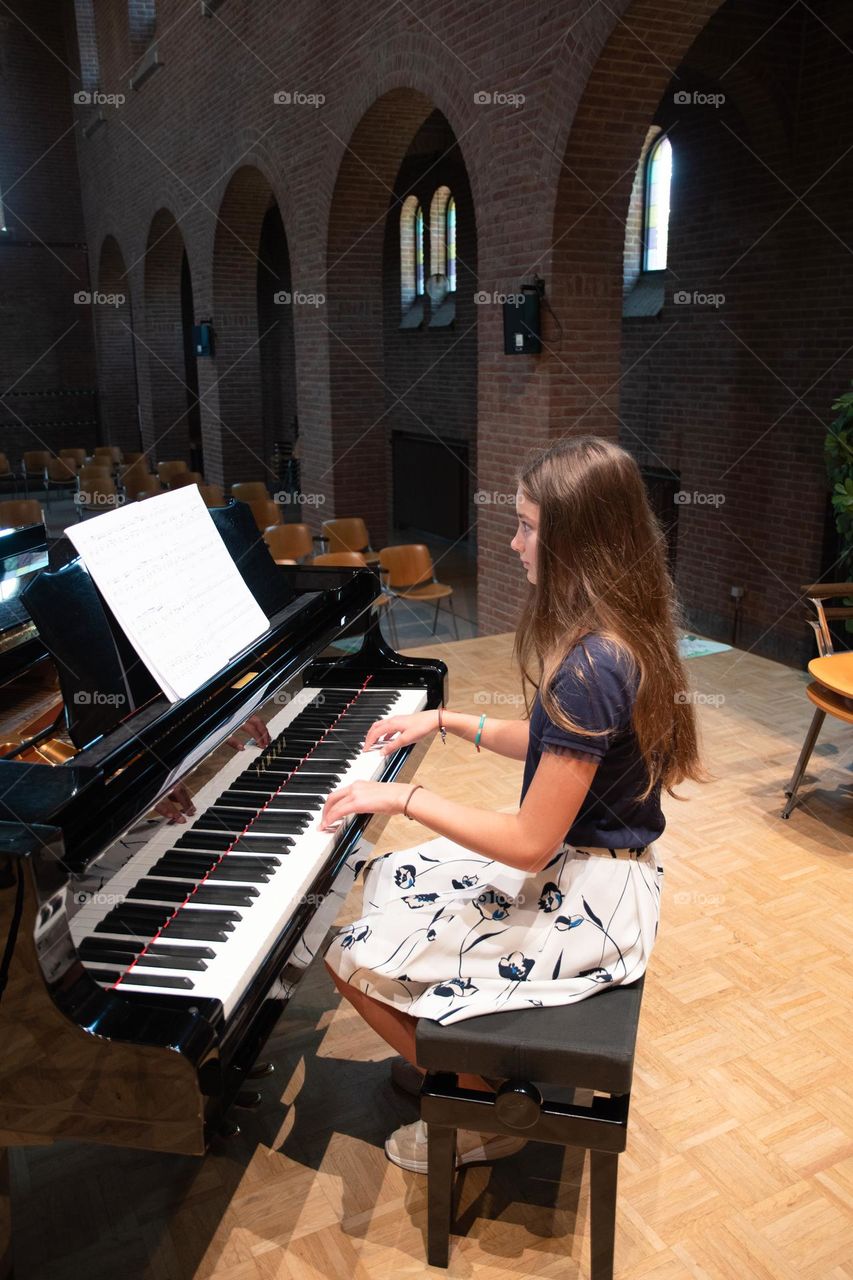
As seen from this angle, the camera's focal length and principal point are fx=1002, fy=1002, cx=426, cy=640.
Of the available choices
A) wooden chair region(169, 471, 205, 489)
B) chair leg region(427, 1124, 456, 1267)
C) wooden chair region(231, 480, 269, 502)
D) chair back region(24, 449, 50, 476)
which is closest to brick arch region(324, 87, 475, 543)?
wooden chair region(231, 480, 269, 502)

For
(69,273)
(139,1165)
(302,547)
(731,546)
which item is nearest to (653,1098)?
(139,1165)

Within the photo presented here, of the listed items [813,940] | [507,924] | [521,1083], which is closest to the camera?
[521,1083]

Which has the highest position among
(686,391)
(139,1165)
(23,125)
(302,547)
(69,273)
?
(23,125)

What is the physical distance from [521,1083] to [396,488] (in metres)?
10.5

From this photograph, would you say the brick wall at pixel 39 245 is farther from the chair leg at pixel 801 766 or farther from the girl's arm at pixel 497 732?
the girl's arm at pixel 497 732

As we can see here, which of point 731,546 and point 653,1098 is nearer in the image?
point 653,1098

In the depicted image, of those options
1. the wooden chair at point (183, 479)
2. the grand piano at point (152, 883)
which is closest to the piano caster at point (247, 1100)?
the grand piano at point (152, 883)

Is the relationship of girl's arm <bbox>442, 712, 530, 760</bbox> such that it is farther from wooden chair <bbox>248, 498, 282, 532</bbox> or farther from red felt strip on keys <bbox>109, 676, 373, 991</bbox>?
wooden chair <bbox>248, 498, 282, 532</bbox>

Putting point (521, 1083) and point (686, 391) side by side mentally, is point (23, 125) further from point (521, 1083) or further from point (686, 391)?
point (521, 1083)

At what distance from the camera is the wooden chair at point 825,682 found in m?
3.61

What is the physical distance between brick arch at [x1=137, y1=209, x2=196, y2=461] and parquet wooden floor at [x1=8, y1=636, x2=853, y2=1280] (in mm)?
12529

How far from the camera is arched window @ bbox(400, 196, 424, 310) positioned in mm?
11195

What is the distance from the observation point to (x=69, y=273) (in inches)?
650

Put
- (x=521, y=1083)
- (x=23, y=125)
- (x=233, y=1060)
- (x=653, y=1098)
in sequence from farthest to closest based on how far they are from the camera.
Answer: (x=23, y=125) < (x=653, y=1098) < (x=521, y=1083) < (x=233, y=1060)
